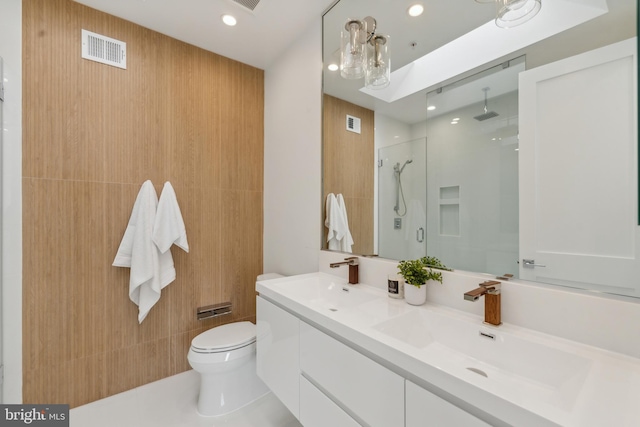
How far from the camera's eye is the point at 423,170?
1.33 m

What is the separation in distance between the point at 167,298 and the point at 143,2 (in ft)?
6.59

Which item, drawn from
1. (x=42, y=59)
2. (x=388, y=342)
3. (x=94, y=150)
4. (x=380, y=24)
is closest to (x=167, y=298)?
(x=94, y=150)

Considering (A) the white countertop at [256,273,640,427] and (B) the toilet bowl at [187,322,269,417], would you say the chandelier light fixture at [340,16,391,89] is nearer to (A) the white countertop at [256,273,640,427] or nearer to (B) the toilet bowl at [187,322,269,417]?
(A) the white countertop at [256,273,640,427]

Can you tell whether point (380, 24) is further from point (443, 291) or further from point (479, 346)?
point (479, 346)

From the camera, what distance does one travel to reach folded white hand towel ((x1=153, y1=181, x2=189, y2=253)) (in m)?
1.85

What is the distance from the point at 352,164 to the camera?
5.63ft

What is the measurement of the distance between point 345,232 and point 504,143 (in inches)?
38.1

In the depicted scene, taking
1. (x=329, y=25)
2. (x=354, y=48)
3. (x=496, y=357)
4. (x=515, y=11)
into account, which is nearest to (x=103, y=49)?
(x=329, y=25)

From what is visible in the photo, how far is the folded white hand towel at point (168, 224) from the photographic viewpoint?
1.85m

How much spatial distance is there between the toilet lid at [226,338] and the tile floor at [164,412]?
1.40 ft

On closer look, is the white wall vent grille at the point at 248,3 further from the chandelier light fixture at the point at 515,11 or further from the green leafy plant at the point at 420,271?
the green leafy plant at the point at 420,271

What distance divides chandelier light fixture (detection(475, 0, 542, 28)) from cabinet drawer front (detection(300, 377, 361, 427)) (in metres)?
1.57

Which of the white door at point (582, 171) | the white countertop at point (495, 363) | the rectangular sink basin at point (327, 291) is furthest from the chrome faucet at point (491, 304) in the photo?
the rectangular sink basin at point (327, 291)

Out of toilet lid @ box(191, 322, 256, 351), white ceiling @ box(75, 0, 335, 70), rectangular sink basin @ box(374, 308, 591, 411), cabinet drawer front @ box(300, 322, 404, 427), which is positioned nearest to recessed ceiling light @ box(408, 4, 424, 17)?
white ceiling @ box(75, 0, 335, 70)
